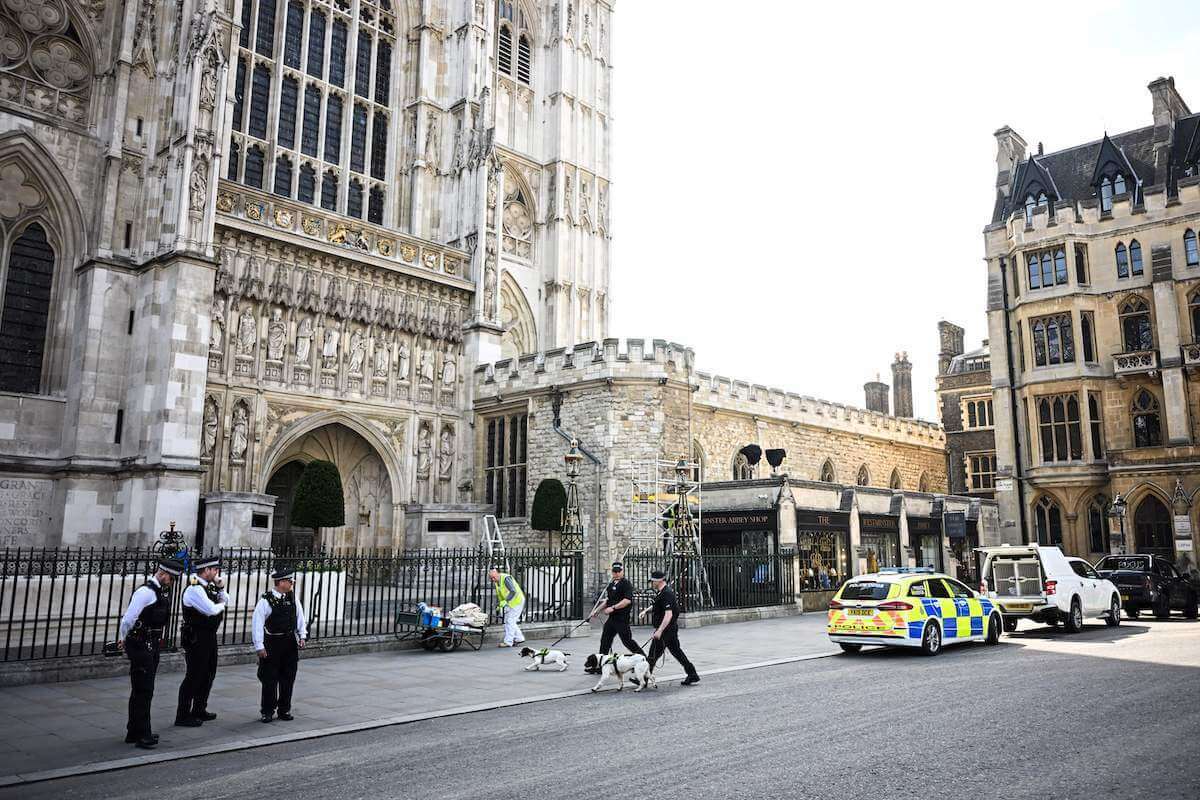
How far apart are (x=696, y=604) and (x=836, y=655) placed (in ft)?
19.2

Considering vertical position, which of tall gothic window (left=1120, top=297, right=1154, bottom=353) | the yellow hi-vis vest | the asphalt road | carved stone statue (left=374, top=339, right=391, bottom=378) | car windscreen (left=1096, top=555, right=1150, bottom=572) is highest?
tall gothic window (left=1120, top=297, right=1154, bottom=353)

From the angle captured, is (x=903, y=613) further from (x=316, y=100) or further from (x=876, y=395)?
(x=876, y=395)

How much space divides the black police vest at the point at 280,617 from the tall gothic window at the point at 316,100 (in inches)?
856

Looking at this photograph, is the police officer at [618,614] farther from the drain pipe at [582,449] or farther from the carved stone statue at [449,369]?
the carved stone statue at [449,369]

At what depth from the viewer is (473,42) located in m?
31.3

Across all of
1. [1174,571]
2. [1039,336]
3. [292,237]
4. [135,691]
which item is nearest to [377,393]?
[292,237]

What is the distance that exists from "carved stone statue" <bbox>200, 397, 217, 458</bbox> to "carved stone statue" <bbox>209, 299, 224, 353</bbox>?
1348mm

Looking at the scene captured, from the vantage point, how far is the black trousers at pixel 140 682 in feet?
24.5

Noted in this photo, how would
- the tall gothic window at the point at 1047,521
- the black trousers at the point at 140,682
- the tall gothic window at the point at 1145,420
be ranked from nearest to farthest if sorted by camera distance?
the black trousers at the point at 140,682 → the tall gothic window at the point at 1145,420 → the tall gothic window at the point at 1047,521

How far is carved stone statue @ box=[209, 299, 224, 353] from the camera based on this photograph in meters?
21.8

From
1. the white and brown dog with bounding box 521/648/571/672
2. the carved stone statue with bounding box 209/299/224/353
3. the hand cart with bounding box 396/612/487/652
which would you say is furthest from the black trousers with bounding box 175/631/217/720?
the carved stone statue with bounding box 209/299/224/353

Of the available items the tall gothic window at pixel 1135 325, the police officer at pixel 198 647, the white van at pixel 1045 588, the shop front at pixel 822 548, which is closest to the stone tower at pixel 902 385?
the tall gothic window at pixel 1135 325

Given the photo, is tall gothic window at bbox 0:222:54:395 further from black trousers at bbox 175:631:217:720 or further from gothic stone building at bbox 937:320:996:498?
gothic stone building at bbox 937:320:996:498

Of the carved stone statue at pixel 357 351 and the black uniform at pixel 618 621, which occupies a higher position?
the carved stone statue at pixel 357 351
